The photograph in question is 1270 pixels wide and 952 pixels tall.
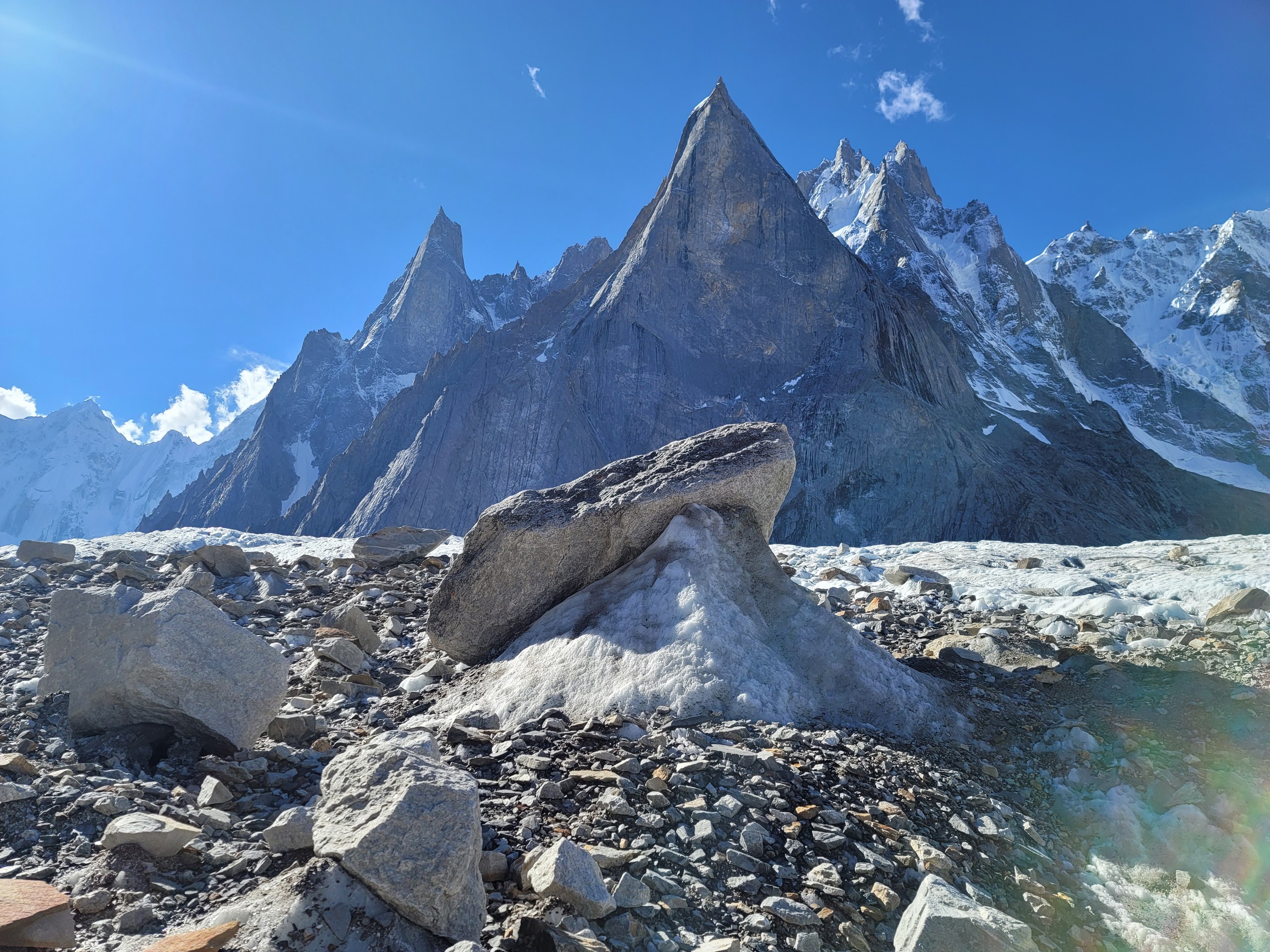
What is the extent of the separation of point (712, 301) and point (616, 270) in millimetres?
13437

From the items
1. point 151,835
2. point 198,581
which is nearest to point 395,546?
point 198,581

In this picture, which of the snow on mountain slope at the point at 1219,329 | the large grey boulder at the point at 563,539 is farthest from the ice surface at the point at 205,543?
the snow on mountain slope at the point at 1219,329

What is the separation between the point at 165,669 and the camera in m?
5.20

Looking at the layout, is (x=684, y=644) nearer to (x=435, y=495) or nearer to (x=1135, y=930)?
(x=1135, y=930)

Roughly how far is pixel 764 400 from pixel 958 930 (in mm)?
62106

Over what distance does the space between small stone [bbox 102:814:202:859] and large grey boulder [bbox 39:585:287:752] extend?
1.70 metres

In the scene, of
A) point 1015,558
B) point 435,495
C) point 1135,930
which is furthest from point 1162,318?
point 1135,930

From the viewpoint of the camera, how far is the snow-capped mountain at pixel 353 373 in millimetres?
115125

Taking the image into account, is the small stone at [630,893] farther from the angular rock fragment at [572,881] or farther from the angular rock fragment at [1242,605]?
the angular rock fragment at [1242,605]

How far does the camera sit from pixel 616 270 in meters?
74.8

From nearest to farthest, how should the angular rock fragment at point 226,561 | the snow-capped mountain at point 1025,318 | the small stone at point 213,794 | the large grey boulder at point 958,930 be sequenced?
the large grey boulder at point 958,930
the small stone at point 213,794
the angular rock fragment at point 226,561
the snow-capped mountain at point 1025,318

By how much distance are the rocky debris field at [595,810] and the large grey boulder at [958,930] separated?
0.6 inches

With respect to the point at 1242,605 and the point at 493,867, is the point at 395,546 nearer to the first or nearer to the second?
the point at 493,867

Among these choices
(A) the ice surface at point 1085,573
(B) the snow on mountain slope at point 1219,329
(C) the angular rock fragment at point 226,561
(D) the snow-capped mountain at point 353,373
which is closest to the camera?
(A) the ice surface at point 1085,573
